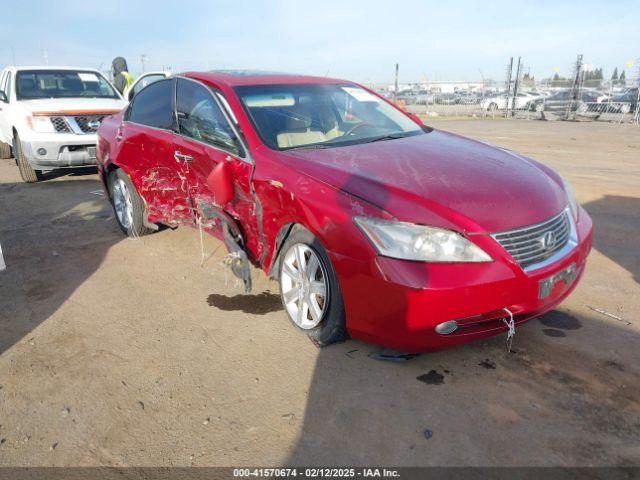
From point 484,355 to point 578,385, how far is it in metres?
0.50

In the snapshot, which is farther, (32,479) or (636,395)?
(636,395)

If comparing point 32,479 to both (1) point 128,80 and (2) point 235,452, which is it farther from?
(1) point 128,80

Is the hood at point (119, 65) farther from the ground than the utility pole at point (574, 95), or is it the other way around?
the hood at point (119, 65)

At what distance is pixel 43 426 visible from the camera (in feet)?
8.05

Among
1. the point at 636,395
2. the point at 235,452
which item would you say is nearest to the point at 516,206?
the point at 636,395

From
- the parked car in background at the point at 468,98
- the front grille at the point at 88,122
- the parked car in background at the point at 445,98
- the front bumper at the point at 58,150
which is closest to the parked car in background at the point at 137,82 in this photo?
the front grille at the point at 88,122

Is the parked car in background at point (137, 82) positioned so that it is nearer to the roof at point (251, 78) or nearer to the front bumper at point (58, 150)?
the front bumper at point (58, 150)

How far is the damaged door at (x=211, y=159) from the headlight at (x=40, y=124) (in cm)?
433

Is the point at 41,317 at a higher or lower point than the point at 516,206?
lower

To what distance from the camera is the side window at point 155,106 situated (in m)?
4.35

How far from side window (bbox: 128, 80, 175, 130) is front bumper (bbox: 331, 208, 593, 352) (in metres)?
2.45

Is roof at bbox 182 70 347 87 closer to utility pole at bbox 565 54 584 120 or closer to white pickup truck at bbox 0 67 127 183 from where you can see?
white pickup truck at bbox 0 67 127 183

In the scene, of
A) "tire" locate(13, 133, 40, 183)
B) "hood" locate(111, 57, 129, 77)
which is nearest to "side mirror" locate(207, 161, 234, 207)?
"tire" locate(13, 133, 40, 183)

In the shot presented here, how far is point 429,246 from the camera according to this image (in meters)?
2.48
